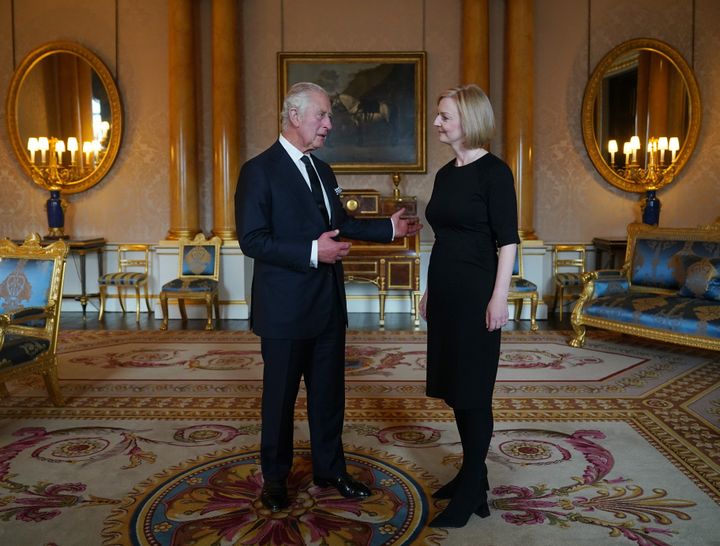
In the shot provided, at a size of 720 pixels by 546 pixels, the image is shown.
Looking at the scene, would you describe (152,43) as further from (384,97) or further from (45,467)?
(45,467)

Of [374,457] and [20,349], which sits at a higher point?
[20,349]

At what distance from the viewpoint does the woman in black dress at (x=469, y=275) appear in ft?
7.48

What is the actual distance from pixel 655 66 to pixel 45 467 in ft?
23.6

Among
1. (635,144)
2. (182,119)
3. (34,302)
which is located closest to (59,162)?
(182,119)

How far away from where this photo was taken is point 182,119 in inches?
281

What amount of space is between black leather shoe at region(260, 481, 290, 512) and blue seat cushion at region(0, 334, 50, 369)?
6.02 ft

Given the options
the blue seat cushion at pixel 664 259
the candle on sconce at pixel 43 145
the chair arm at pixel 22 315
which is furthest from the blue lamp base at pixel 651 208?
the candle on sconce at pixel 43 145

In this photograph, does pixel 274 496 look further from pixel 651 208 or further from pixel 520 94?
pixel 651 208

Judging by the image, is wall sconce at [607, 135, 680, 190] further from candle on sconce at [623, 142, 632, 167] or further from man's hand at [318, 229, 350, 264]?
man's hand at [318, 229, 350, 264]

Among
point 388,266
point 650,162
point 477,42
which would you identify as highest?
point 477,42

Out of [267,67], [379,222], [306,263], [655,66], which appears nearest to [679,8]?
[655,66]

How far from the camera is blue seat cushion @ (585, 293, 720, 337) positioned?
474cm

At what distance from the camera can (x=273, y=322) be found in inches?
97.0

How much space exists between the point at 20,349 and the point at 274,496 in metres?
1.97
